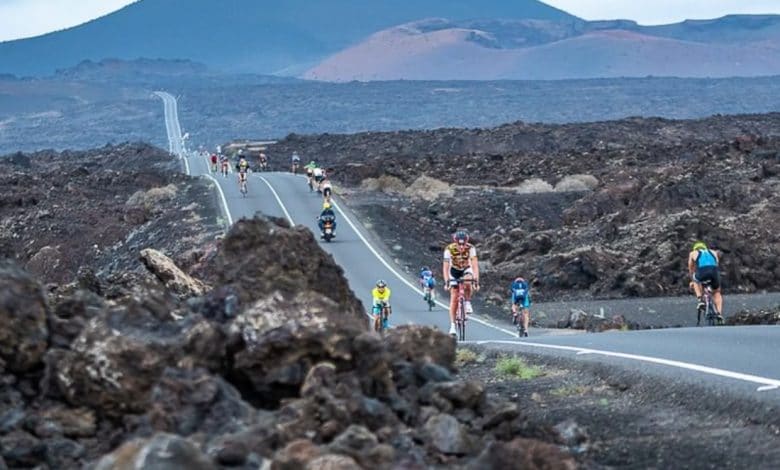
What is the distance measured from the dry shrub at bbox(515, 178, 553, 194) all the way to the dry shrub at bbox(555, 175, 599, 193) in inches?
20.3

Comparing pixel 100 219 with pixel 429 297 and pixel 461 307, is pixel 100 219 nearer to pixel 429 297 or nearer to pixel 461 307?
pixel 429 297

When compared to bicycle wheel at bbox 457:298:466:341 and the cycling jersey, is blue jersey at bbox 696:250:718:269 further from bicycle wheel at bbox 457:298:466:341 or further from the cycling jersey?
the cycling jersey

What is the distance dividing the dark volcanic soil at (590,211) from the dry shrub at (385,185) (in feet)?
0.26

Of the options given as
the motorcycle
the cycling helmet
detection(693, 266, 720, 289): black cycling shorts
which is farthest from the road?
the motorcycle

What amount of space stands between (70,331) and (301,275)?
217 centimetres

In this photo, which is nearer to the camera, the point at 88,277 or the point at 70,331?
the point at 70,331

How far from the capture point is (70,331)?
759 cm

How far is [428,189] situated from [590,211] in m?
14.7

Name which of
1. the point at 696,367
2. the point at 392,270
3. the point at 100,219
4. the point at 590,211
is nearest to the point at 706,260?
the point at 696,367

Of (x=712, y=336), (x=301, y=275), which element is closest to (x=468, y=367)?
(x=712, y=336)

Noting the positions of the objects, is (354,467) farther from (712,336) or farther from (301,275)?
(712,336)

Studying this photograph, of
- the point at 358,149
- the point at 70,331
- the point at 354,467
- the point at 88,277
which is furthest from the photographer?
the point at 358,149

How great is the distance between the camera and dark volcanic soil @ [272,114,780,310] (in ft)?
134

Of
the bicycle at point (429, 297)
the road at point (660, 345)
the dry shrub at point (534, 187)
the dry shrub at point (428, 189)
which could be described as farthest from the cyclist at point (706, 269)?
the dry shrub at point (534, 187)
